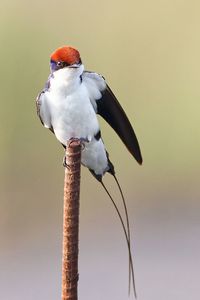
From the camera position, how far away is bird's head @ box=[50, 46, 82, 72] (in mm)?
1318

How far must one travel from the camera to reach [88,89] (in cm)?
155

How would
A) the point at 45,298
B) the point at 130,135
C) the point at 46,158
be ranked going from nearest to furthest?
the point at 130,135 → the point at 45,298 → the point at 46,158

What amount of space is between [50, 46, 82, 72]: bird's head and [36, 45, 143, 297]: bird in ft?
0.14

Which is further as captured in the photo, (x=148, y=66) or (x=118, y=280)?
(x=148, y=66)

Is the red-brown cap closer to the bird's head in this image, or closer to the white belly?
the bird's head

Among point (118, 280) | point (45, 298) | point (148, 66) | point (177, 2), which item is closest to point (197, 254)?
point (118, 280)

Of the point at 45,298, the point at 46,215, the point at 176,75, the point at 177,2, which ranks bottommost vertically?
the point at 45,298

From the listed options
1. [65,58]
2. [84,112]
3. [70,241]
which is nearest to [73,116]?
[84,112]

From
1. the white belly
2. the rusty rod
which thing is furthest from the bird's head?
the rusty rod

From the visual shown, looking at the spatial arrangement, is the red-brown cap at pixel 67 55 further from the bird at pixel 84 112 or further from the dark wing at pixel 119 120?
the dark wing at pixel 119 120

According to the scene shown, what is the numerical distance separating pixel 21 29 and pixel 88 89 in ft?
5.21

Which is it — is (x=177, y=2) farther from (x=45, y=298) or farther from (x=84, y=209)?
(x=45, y=298)

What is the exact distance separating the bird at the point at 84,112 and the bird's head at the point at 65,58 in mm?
41

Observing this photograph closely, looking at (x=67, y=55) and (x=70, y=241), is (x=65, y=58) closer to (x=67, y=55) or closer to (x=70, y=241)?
(x=67, y=55)
